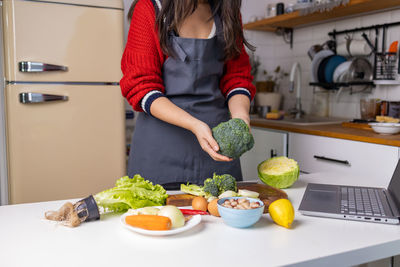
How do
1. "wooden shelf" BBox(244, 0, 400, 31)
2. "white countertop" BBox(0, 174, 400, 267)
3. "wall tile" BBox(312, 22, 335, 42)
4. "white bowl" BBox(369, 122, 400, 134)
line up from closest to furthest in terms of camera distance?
"white countertop" BBox(0, 174, 400, 267) → "white bowl" BBox(369, 122, 400, 134) → "wooden shelf" BBox(244, 0, 400, 31) → "wall tile" BBox(312, 22, 335, 42)

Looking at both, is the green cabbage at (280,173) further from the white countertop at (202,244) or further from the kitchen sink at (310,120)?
the kitchen sink at (310,120)

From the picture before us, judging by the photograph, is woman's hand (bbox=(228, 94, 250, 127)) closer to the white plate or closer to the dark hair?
the dark hair

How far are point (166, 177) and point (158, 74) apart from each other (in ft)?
1.26

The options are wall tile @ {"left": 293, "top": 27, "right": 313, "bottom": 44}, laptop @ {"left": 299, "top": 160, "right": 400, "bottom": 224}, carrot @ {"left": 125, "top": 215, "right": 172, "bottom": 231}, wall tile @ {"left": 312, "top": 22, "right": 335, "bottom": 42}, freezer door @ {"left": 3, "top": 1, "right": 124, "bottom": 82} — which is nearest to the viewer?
carrot @ {"left": 125, "top": 215, "right": 172, "bottom": 231}

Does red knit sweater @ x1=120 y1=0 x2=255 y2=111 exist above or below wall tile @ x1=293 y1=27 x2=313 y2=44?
below

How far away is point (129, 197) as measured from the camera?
1.04 m

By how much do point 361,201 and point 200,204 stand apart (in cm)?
45

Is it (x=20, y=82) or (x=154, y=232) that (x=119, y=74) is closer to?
(x=20, y=82)

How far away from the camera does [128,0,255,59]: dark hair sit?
4.63 ft

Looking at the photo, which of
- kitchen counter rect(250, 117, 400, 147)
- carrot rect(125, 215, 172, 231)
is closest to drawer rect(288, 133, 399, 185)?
kitchen counter rect(250, 117, 400, 147)

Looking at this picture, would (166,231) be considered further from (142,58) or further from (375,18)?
(375,18)

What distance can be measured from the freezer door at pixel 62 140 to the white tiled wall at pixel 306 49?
1.47 meters

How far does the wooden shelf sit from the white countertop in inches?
73.3

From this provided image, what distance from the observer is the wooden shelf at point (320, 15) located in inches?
95.5
